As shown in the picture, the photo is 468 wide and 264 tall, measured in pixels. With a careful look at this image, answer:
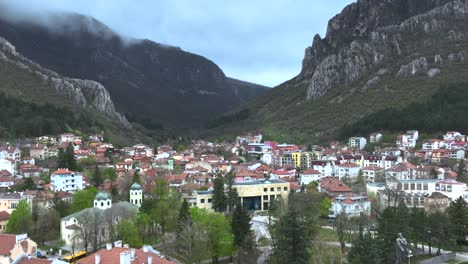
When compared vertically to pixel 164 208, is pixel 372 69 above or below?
above

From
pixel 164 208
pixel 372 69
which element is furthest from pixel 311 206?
pixel 372 69

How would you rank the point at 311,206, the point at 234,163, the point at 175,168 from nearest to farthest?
the point at 311,206 < the point at 175,168 < the point at 234,163

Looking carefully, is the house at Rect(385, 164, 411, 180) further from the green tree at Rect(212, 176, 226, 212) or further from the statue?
the statue

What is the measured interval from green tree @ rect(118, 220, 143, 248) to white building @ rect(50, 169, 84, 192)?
2495 centimetres

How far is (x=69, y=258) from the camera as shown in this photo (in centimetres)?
4181

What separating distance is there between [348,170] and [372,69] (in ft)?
301

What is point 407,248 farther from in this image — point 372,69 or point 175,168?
point 372,69

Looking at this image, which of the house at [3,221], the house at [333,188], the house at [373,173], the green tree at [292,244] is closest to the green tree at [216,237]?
the green tree at [292,244]

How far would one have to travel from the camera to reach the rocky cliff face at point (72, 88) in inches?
5952

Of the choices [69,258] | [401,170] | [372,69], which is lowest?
[69,258]

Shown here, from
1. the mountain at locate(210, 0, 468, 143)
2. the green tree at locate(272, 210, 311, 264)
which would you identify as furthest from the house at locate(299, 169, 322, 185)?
the mountain at locate(210, 0, 468, 143)

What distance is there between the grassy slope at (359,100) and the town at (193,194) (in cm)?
2384

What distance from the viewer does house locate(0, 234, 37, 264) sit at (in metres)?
32.6

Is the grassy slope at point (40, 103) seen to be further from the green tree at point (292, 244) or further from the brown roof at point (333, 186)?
the green tree at point (292, 244)
